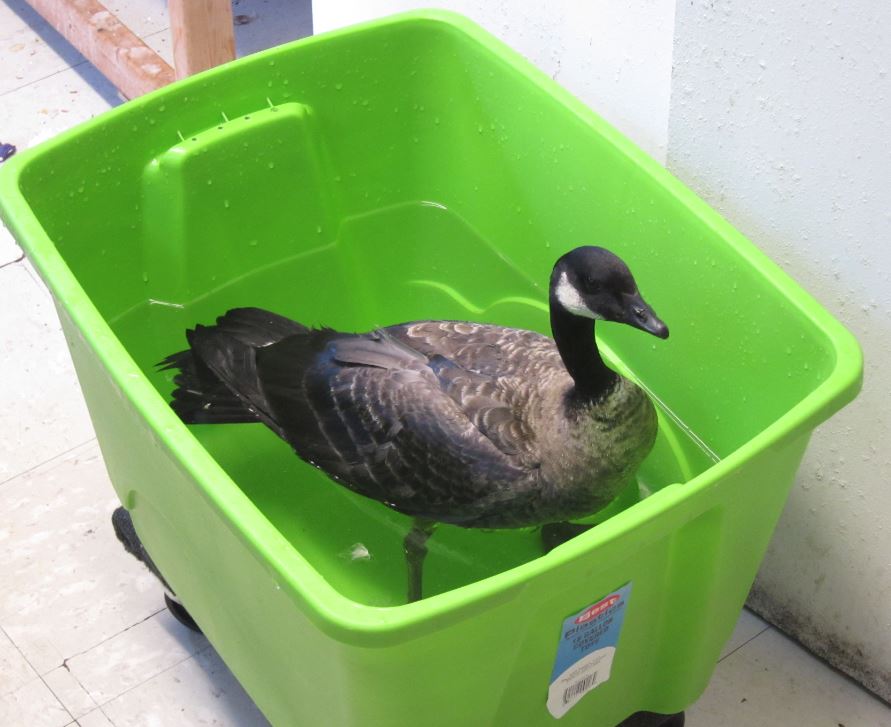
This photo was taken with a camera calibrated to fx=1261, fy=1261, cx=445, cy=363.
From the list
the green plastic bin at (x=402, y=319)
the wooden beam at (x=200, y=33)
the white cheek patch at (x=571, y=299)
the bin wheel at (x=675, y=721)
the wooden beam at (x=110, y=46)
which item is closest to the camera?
the green plastic bin at (x=402, y=319)

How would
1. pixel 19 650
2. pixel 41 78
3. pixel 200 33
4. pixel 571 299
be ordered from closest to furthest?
pixel 571 299, pixel 19 650, pixel 200 33, pixel 41 78

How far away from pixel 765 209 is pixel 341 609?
23.6 inches

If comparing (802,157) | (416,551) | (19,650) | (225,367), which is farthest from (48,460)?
(802,157)

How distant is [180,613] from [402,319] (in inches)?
17.5

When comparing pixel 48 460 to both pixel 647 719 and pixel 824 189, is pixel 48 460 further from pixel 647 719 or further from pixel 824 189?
pixel 824 189

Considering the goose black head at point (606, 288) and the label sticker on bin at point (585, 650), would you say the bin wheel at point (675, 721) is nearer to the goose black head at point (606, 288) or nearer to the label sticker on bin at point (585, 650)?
the label sticker on bin at point (585, 650)

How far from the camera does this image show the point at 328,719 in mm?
974

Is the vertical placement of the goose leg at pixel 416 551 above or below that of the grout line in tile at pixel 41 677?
above

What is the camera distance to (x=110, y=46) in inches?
74.4

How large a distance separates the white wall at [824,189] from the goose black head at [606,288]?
17 cm

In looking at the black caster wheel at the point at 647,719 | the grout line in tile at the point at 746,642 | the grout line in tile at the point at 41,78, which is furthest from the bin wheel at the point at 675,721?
the grout line in tile at the point at 41,78

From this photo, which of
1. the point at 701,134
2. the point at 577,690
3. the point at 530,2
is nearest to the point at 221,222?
the point at 530,2

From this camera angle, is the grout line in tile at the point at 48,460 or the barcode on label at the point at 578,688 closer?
the barcode on label at the point at 578,688

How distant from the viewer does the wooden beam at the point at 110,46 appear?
6.07 feet
